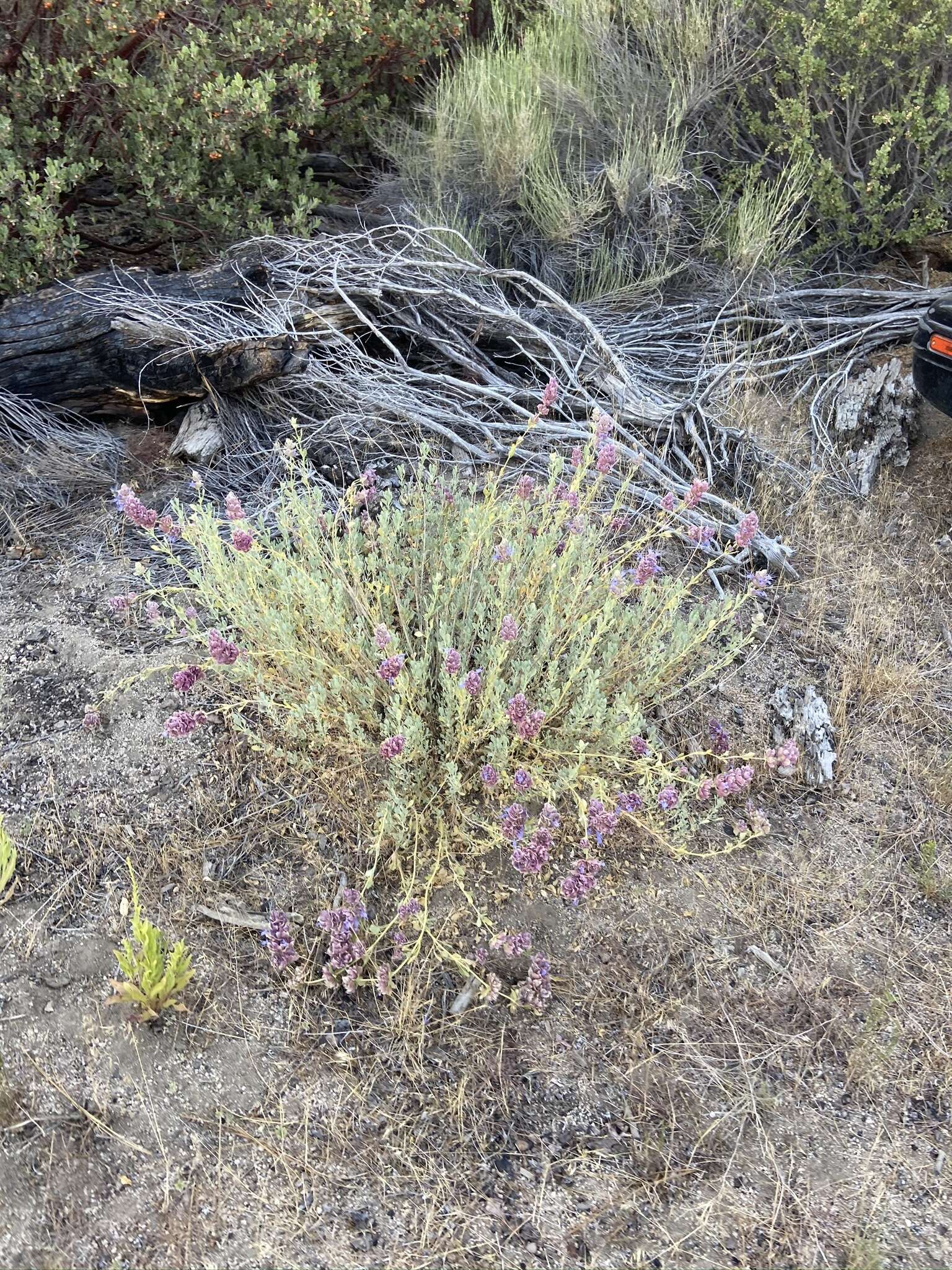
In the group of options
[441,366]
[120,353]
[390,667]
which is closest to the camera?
[390,667]

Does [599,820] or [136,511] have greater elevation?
[136,511]

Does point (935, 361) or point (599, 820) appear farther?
point (935, 361)

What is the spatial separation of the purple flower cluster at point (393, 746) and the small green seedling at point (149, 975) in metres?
0.60

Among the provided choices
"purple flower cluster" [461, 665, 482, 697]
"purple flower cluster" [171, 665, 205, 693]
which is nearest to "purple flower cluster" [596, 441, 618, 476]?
"purple flower cluster" [461, 665, 482, 697]

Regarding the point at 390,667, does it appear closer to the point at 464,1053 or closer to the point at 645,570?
the point at 645,570

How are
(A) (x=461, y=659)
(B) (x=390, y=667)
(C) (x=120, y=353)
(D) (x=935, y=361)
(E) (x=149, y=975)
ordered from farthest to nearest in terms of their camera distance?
(D) (x=935, y=361) < (C) (x=120, y=353) < (A) (x=461, y=659) < (B) (x=390, y=667) < (E) (x=149, y=975)

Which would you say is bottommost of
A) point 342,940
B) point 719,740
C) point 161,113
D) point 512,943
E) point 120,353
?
point 719,740

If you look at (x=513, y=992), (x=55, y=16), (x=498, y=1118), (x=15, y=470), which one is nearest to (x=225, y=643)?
(x=513, y=992)

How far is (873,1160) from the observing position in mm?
2020

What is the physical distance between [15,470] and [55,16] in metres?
1.81

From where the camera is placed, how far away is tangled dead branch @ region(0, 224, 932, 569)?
374 cm

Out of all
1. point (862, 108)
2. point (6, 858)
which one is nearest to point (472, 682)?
point (6, 858)

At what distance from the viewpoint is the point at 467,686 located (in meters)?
2.20

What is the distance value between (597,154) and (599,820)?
4.18 metres
